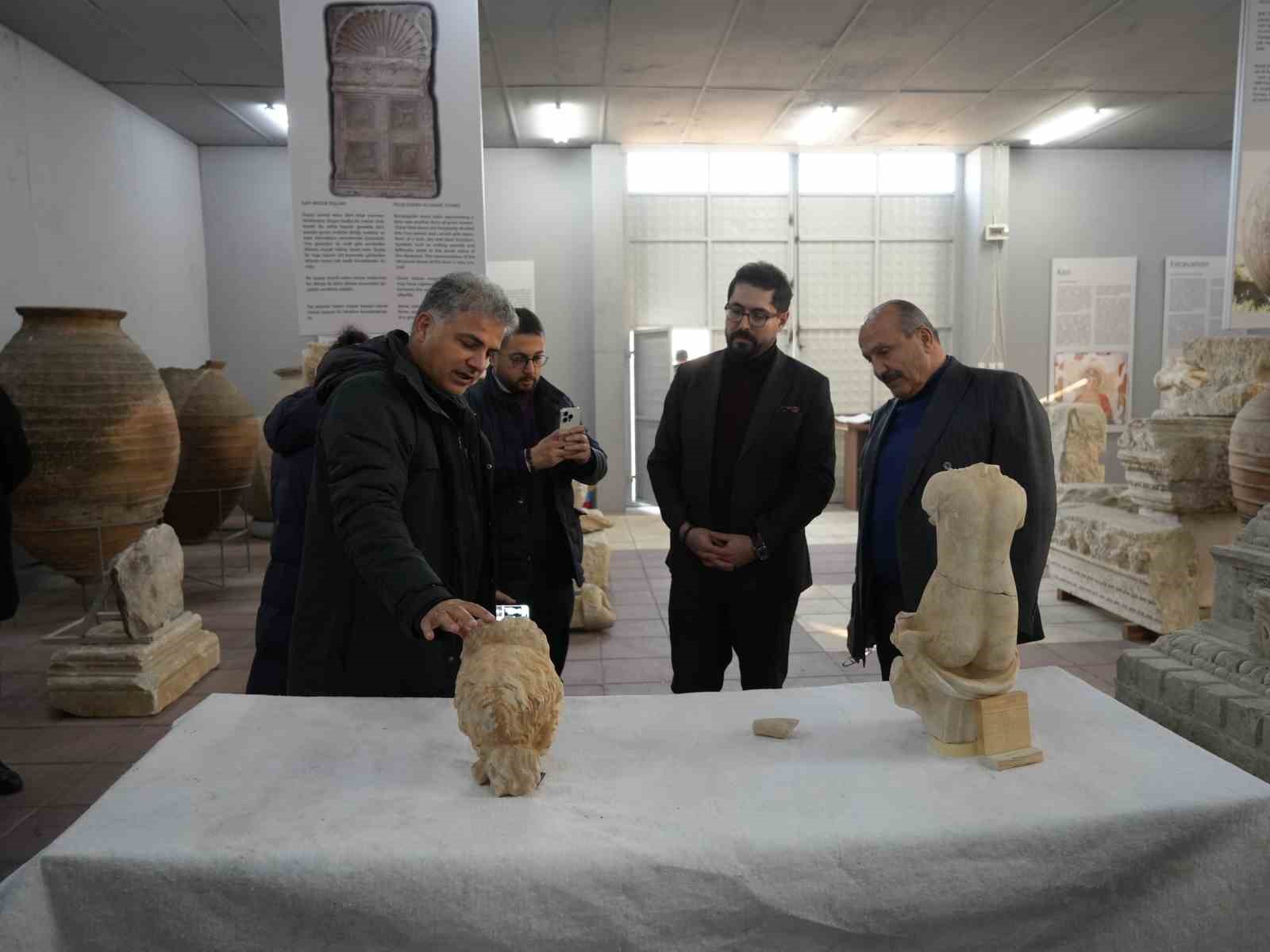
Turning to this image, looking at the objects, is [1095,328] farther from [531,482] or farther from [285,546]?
[285,546]

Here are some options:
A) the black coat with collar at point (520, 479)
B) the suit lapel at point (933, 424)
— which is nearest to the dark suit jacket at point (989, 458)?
the suit lapel at point (933, 424)

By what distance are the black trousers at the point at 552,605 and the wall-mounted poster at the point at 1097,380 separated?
28.6 ft

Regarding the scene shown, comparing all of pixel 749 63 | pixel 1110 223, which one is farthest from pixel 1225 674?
pixel 1110 223

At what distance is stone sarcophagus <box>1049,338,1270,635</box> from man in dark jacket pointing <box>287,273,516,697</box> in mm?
4379

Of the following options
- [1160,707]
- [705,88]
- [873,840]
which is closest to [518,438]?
[873,840]

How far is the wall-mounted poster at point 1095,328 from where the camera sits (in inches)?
390

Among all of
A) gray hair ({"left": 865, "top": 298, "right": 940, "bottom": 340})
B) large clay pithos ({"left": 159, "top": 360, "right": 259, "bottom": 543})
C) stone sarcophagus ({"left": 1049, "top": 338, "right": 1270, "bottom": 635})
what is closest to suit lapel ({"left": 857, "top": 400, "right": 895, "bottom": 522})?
gray hair ({"left": 865, "top": 298, "right": 940, "bottom": 340})

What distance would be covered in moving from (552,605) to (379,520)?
116 centimetres

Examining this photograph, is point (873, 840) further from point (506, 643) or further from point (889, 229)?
point (889, 229)

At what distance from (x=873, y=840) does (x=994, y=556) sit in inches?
24.8

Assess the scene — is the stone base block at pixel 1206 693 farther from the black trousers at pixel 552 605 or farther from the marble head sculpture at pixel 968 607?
the black trousers at pixel 552 605

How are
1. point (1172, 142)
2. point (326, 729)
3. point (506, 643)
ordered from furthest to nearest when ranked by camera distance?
point (1172, 142) < point (326, 729) < point (506, 643)

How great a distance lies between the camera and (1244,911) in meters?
1.50

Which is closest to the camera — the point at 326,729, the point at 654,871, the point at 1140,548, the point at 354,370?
the point at 654,871
